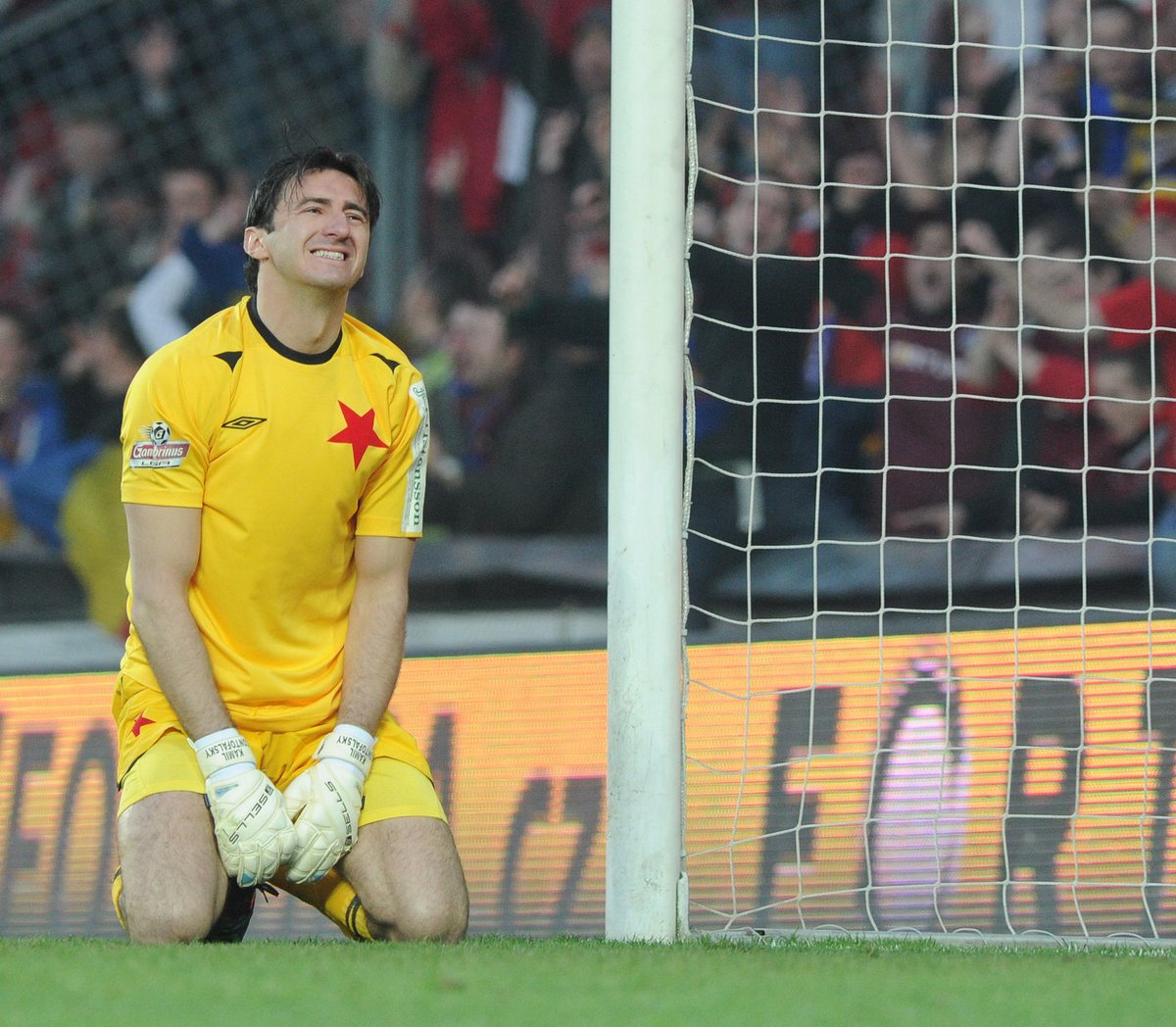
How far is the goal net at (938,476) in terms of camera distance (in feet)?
11.8

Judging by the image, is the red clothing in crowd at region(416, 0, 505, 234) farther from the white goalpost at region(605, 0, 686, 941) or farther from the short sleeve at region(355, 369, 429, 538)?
the white goalpost at region(605, 0, 686, 941)

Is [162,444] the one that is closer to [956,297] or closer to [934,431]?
[934,431]

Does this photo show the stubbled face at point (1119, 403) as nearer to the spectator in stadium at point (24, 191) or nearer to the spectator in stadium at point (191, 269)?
the spectator in stadium at point (191, 269)

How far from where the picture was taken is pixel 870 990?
7.64ft

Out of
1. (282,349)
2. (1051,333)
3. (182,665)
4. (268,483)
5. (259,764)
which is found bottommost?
(259,764)

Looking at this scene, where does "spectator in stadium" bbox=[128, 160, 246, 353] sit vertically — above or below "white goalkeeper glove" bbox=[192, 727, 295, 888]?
above

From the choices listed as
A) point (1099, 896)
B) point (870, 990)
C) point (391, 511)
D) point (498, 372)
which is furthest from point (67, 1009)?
point (498, 372)

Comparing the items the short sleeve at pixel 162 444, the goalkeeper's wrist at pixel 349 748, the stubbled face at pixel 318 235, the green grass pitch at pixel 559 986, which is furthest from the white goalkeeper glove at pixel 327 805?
the stubbled face at pixel 318 235

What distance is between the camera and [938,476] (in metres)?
5.34

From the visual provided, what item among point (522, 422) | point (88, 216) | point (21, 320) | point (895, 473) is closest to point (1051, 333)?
point (895, 473)

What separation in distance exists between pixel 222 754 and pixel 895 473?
3.00m

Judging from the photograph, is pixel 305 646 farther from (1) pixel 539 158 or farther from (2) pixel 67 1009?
(1) pixel 539 158

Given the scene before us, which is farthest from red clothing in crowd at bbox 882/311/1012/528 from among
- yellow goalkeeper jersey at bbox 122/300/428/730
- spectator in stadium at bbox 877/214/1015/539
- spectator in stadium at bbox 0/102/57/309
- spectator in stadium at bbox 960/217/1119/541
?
spectator in stadium at bbox 0/102/57/309

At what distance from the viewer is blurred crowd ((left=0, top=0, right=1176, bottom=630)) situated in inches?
205
